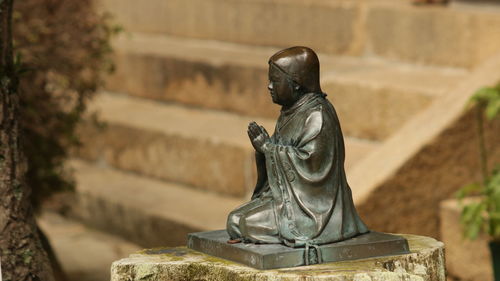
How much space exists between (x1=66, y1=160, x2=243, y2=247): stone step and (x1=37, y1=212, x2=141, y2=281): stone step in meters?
0.09

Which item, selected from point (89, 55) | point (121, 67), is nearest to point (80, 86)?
point (89, 55)

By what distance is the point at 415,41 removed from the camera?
10.0 metres

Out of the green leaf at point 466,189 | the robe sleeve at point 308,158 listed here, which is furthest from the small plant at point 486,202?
the robe sleeve at point 308,158

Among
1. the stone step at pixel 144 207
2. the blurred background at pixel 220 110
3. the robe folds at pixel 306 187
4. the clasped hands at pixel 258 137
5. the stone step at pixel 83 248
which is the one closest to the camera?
the robe folds at pixel 306 187

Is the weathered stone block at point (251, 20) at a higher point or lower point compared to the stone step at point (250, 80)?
higher

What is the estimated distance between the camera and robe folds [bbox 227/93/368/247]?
5.97m

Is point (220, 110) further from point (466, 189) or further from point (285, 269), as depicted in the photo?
point (285, 269)

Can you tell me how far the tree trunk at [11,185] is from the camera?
6785 millimetres

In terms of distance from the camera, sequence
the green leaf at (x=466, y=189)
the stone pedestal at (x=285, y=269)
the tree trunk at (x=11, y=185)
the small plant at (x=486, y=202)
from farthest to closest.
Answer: the green leaf at (x=466, y=189) → the small plant at (x=486, y=202) → the tree trunk at (x=11, y=185) → the stone pedestal at (x=285, y=269)

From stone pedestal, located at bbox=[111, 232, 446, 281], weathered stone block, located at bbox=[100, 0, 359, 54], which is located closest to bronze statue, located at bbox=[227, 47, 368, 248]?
stone pedestal, located at bbox=[111, 232, 446, 281]

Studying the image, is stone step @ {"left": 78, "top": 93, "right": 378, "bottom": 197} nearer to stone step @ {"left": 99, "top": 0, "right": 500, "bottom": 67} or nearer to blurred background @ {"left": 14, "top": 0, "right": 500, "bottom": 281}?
blurred background @ {"left": 14, "top": 0, "right": 500, "bottom": 281}

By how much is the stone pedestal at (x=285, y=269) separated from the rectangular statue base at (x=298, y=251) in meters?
0.03

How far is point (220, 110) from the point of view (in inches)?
448

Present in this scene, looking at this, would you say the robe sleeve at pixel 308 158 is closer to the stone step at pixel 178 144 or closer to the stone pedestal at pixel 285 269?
the stone pedestal at pixel 285 269
